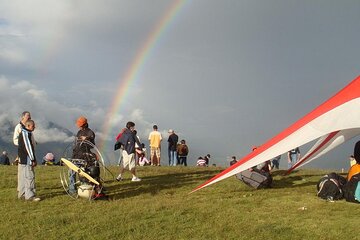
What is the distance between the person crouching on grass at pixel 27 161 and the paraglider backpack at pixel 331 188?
6.33 metres

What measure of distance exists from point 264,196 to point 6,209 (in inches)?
221

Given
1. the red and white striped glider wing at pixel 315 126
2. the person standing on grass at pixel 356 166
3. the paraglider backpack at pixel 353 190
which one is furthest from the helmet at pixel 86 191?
the person standing on grass at pixel 356 166

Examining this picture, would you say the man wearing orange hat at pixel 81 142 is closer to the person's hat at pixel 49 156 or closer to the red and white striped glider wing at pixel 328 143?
the red and white striped glider wing at pixel 328 143

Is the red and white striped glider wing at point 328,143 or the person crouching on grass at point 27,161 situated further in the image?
the red and white striped glider wing at point 328,143

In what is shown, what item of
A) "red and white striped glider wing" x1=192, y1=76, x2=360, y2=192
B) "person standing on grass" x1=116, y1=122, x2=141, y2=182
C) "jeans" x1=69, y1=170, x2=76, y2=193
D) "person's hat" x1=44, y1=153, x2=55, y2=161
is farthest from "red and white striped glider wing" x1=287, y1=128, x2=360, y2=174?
"person's hat" x1=44, y1=153, x2=55, y2=161

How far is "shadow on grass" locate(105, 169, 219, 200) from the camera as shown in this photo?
1095cm

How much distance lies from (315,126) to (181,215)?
124 inches

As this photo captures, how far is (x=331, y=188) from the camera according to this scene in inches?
388

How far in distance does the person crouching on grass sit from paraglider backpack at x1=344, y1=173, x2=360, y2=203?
6.71m

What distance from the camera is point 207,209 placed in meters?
8.66

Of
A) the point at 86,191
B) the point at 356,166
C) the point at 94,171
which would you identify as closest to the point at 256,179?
the point at 356,166

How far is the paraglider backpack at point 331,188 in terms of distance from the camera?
9766 mm

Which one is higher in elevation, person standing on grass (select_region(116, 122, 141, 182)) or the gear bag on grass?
person standing on grass (select_region(116, 122, 141, 182))

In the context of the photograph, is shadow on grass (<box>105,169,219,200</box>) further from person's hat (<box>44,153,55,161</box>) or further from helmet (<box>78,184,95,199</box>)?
person's hat (<box>44,153,55,161</box>)
